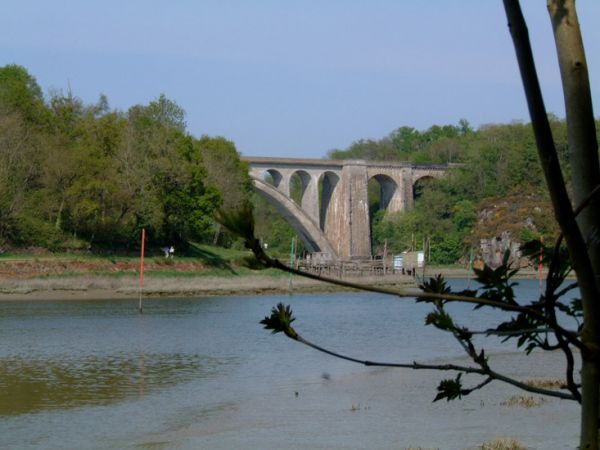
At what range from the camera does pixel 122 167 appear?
5634cm

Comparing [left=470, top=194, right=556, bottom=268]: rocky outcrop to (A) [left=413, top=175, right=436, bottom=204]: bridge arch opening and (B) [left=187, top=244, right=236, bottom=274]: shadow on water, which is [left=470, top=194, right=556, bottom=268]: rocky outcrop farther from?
(B) [left=187, top=244, right=236, bottom=274]: shadow on water

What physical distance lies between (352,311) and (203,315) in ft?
24.9

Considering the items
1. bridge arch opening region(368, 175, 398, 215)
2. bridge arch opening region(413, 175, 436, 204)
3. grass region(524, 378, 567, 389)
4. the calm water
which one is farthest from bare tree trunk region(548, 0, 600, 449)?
bridge arch opening region(413, 175, 436, 204)

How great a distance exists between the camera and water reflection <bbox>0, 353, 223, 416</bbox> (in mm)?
16500

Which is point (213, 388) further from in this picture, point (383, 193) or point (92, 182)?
point (383, 193)

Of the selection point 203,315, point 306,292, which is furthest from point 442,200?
point 203,315

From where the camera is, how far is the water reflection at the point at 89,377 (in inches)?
650

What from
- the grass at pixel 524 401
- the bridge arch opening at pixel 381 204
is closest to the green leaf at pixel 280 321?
the grass at pixel 524 401

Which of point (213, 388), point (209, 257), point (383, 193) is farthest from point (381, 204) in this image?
point (213, 388)

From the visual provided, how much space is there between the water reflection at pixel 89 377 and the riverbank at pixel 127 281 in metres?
22.5

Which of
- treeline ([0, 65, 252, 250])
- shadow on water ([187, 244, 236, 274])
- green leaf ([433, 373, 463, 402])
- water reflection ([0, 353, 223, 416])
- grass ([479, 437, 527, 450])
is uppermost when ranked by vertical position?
treeline ([0, 65, 252, 250])

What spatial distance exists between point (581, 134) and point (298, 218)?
84217 millimetres

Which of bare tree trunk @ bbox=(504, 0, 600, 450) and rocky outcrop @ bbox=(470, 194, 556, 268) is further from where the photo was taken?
rocky outcrop @ bbox=(470, 194, 556, 268)

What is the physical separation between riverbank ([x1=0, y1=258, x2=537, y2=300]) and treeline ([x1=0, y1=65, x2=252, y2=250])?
9.34 feet
